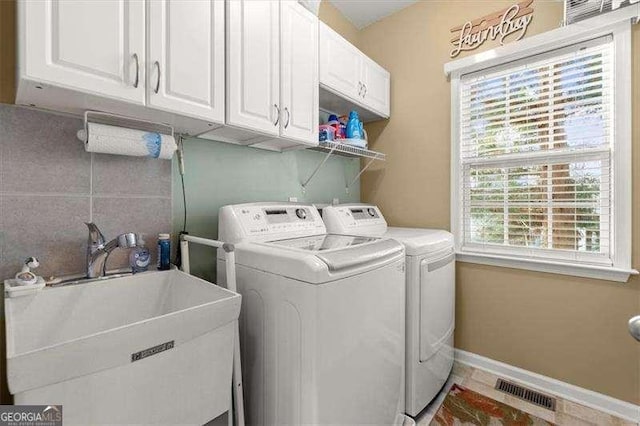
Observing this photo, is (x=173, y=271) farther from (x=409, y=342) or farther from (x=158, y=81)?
(x=409, y=342)

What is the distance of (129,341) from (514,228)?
2.29 metres

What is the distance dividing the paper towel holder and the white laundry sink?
24.7 inches

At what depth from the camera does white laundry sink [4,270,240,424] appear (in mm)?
688

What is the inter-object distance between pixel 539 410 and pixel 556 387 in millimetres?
263

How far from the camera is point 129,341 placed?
0.78 metres

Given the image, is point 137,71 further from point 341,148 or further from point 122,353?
point 341,148

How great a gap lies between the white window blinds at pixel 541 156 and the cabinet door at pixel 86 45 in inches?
82.8

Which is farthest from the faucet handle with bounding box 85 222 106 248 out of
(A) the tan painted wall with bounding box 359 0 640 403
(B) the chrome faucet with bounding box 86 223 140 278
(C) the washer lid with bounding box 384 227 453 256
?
(A) the tan painted wall with bounding box 359 0 640 403

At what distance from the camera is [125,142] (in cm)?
120

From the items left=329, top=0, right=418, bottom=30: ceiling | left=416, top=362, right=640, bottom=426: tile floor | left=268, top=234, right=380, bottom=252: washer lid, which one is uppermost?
→ left=329, top=0, right=418, bottom=30: ceiling

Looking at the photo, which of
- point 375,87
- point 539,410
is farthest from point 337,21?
point 539,410

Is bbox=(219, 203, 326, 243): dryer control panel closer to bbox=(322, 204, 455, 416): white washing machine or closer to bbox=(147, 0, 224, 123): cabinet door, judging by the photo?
bbox=(322, 204, 455, 416): white washing machine

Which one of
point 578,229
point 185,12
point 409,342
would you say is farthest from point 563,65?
point 185,12

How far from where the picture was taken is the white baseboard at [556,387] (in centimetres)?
169
